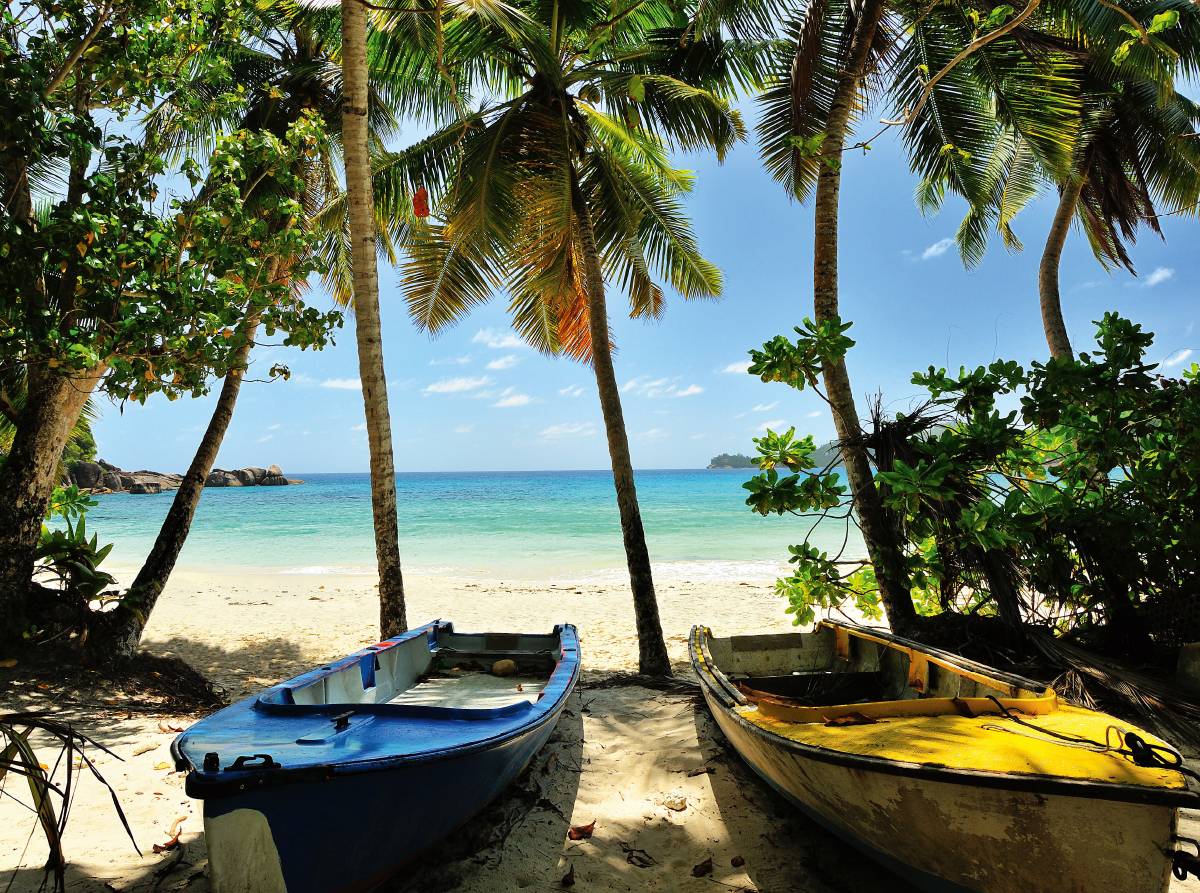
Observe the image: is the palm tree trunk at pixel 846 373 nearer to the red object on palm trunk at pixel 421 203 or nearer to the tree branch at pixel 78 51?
the red object on palm trunk at pixel 421 203

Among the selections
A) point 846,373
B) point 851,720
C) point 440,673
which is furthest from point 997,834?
point 440,673

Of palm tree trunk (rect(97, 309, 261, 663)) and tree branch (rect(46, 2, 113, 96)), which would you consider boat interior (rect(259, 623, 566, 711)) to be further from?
tree branch (rect(46, 2, 113, 96))

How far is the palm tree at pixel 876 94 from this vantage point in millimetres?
5664

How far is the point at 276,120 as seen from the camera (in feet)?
29.2

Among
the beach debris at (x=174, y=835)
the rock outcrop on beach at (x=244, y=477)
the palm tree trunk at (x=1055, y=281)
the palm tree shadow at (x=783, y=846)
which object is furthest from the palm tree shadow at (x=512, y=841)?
the rock outcrop on beach at (x=244, y=477)

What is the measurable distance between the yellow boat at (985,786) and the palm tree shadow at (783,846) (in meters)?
0.29

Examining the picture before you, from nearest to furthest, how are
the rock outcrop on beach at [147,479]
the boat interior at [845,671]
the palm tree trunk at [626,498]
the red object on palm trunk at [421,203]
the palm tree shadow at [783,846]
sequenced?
the palm tree shadow at [783,846] → the boat interior at [845,671] → the palm tree trunk at [626,498] → the red object on palm trunk at [421,203] → the rock outcrop on beach at [147,479]

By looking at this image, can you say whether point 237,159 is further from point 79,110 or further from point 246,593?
point 246,593

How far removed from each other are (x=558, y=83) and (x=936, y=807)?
6.80m

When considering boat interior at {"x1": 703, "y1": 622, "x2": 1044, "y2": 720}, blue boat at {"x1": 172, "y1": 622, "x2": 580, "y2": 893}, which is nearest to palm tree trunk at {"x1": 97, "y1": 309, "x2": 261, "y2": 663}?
blue boat at {"x1": 172, "y1": 622, "x2": 580, "y2": 893}

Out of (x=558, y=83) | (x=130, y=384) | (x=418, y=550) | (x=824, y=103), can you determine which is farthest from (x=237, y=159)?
(x=418, y=550)

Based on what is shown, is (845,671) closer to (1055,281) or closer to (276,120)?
(1055,281)

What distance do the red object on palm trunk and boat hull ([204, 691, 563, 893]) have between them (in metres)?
6.31

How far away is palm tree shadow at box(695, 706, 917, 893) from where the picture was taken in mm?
3074
